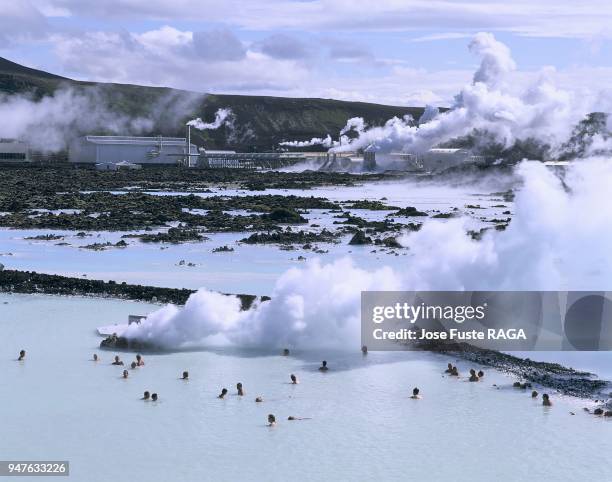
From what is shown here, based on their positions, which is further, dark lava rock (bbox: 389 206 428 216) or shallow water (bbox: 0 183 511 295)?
dark lava rock (bbox: 389 206 428 216)

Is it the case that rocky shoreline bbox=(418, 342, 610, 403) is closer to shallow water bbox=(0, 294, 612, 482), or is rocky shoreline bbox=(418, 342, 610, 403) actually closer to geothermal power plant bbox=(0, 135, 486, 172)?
shallow water bbox=(0, 294, 612, 482)

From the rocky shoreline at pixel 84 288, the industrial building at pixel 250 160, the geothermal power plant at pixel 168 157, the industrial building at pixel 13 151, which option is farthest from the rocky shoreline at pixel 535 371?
the industrial building at pixel 13 151

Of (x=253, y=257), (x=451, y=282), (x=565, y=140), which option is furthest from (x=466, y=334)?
(x=565, y=140)

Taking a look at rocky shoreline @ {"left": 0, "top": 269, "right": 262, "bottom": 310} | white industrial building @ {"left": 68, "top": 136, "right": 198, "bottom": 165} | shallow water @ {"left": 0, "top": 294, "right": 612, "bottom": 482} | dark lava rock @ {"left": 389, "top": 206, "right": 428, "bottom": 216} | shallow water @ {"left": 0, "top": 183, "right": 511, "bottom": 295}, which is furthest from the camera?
white industrial building @ {"left": 68, "top": 136, "right": 198, "bottom": 165}

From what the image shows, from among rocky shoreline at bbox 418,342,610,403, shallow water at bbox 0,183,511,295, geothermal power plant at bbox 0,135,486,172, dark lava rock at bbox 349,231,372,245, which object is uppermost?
geothermal power plant at bbox 0,135,486,172

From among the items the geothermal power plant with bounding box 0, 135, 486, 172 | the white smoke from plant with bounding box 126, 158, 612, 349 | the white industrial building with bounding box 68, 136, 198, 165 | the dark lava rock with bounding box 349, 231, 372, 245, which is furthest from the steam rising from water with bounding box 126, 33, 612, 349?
the white industrial building with bounding box 68, 136, 198, 165

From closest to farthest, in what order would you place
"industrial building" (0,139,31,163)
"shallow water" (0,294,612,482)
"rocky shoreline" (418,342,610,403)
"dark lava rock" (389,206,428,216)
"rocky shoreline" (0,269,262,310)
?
"shallow water" (0,294,612,482), "rocky shoreline" (418,342,610,403), "rocky shoreline" (0,269,262,310), "dark lava rock" (389,206,428,216), "industrial building" (0,139,31,163)
